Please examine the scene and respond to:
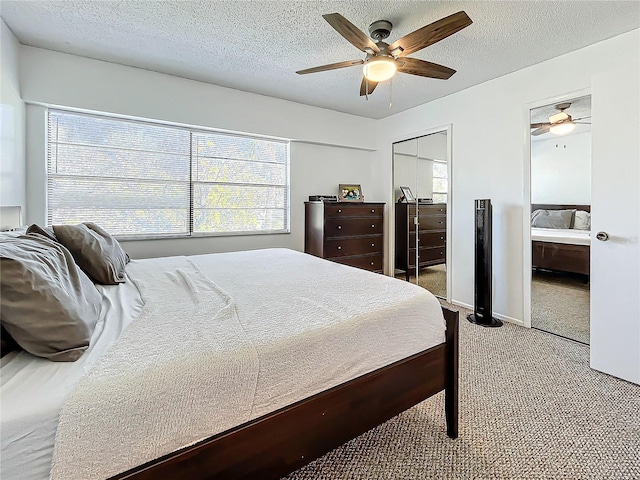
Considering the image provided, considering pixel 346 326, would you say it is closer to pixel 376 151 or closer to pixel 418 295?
pixel 418 295

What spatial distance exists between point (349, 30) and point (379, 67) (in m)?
0.41

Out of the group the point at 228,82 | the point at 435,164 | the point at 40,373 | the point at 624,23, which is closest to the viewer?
the point at 40,373

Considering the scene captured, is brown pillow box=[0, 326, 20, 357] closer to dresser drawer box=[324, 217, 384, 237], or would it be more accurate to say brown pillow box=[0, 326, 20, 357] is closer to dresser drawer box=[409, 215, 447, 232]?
dresser drawer box=[324, 217, 384, 237]

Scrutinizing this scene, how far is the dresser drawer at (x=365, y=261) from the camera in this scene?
428cm

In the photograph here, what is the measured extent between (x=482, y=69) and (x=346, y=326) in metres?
3.17

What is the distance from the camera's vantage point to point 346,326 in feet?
4.25

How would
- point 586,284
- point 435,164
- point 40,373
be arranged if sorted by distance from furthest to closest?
point 435,164, point 586,284, point 40,373

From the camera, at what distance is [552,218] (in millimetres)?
3094

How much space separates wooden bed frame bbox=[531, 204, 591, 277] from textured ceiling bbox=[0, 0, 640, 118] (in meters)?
1.45

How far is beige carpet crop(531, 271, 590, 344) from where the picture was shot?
3.11 metres

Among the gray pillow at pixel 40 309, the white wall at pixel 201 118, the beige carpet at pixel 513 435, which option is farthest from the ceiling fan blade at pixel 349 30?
the beige carpet at pixel 513 435

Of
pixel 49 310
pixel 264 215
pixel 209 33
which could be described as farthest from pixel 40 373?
pixel 264 215

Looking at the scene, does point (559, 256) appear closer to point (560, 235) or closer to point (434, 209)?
point (560, 235)

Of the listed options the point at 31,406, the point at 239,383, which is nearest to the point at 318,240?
the point at 239,383
